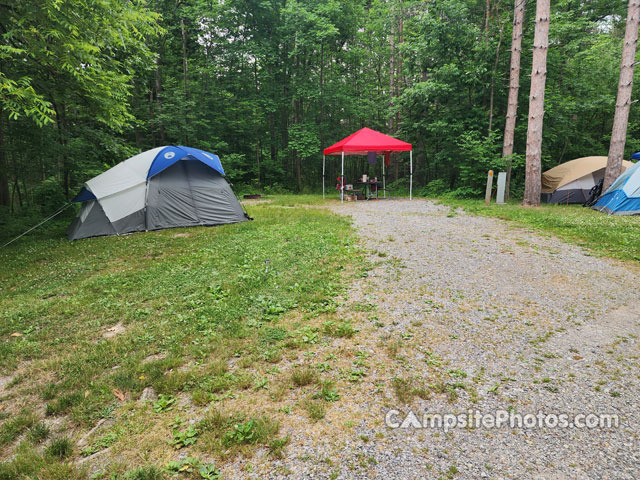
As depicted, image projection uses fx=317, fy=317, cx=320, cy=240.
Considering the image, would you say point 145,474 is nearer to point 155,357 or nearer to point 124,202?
point 155,357

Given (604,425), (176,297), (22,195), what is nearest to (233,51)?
(22,195)

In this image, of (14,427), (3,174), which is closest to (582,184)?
(14,427)

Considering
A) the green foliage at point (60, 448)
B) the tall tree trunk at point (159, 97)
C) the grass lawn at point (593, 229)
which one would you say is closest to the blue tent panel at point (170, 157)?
the green foliage at point (60, 448)

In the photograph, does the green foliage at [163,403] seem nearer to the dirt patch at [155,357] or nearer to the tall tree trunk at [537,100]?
the dirt patch at [155,357]

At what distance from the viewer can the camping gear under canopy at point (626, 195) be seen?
8227mm

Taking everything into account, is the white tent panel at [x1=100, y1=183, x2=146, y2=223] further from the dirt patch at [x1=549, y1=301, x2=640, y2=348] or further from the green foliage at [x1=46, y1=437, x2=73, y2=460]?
the dirt patch at [x1=549, y1=301, x2=640, y2=348]

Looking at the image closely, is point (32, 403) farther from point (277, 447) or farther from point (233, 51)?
point (233, 51)

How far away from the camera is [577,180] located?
11.4 m

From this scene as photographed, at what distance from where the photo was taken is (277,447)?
1.74 m

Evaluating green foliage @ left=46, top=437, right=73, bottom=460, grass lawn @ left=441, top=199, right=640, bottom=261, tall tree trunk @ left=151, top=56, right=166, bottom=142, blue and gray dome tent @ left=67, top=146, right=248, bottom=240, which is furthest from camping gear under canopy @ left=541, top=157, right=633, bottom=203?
tall tree trunk @ left=151, top=56, right=166, bottom=142

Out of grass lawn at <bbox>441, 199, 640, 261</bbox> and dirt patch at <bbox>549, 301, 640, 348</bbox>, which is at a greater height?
grass lawn at <bbox>441, 199, 640, 261</bbox>

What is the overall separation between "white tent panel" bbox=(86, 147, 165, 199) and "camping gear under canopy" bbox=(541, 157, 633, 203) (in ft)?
44.0

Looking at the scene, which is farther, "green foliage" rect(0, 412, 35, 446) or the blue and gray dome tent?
the blue and gray dome tent

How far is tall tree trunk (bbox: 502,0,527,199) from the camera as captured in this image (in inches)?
435
